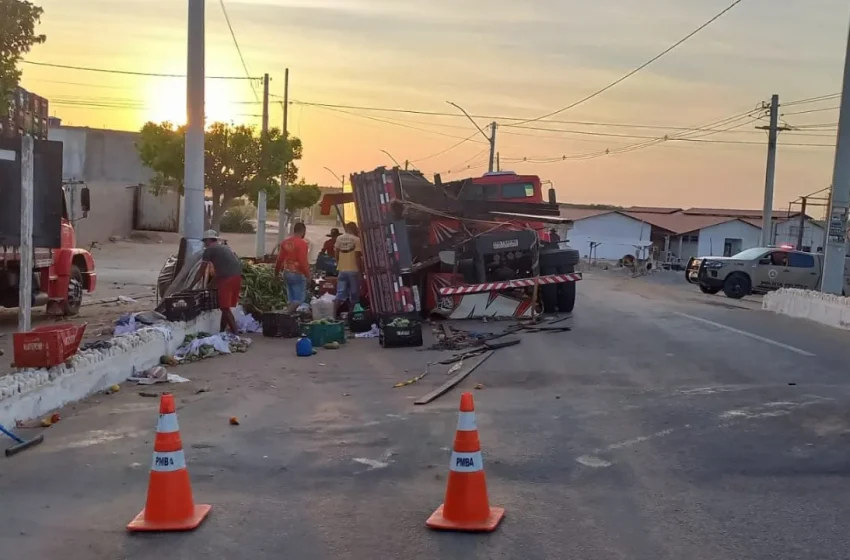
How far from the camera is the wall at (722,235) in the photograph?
6850 centimetres

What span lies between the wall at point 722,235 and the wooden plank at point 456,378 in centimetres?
6078

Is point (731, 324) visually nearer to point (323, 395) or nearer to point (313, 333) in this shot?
point (313, 333)

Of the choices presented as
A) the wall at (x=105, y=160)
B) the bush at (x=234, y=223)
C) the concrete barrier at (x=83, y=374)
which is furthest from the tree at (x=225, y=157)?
the bush at (x=234, y=223)

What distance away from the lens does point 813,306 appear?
54.0 ft

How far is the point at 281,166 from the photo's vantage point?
113 feet

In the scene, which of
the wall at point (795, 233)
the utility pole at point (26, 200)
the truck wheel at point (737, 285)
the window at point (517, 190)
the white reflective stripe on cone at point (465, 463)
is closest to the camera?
the white reflective stripe on cone at point (465, 463)

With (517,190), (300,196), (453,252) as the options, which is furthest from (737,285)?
(300,196)

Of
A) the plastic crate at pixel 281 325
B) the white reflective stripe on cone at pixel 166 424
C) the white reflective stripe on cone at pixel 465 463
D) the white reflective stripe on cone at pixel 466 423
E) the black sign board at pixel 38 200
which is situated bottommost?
the plastic crate at pixel 281 325

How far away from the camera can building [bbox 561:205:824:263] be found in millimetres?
68562

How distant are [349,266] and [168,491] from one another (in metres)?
10.1

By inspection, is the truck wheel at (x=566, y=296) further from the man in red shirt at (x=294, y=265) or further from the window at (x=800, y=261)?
the window at (x=800, y=261)

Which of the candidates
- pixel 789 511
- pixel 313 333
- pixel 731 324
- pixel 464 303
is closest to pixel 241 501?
pixel 789 511

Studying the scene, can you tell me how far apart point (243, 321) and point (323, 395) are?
5506 millimetres

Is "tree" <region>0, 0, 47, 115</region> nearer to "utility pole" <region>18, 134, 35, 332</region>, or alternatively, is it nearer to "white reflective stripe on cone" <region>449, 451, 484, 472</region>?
"utility pole" <region>18, 134, 35, 332</region>
